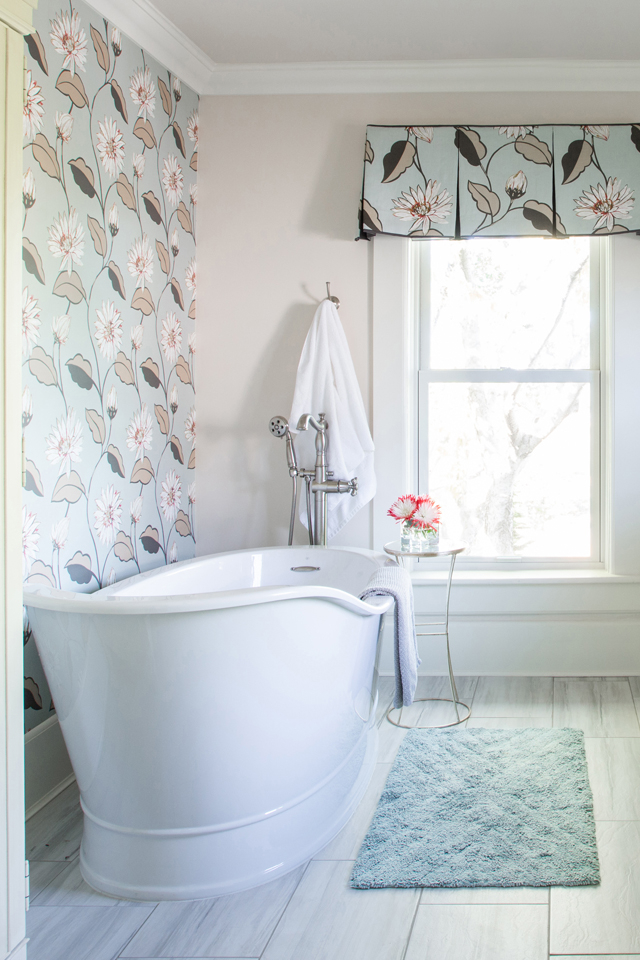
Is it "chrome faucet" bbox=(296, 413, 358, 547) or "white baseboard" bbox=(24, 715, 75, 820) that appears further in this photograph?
"chrome faucet" bbox=(296, 413, 358, 547)

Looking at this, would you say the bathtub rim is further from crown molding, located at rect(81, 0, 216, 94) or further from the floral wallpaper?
crown molding, located at rect(81, 0, 216, 94)

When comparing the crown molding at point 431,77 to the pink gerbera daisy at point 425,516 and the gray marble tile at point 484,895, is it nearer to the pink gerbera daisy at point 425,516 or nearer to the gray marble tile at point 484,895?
the pink gerbera daisy at point 425,516

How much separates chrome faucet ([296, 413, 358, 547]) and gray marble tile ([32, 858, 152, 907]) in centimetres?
152

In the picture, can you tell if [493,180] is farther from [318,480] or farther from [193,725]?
[193,725]

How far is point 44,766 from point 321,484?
1.41 m

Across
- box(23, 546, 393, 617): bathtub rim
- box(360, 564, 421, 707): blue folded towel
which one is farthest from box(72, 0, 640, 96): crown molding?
box(23, 546, 393, 617): bathtub rim

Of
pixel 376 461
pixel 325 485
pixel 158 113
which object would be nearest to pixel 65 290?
pixel 158 113

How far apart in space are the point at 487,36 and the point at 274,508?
80.1 inches

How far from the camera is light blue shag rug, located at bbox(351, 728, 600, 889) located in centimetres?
173

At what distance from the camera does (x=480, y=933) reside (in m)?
1.53

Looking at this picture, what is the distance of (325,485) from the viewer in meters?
2.96

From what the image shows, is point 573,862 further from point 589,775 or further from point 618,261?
point 618,261

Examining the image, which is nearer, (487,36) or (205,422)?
(487,36)

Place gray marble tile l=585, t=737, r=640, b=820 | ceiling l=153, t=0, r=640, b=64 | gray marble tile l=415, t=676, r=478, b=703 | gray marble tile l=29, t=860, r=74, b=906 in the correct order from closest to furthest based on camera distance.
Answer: gray marble tile l=29, t=860, r=74, b=906
gray marble tile l=585, t=737, r=640, b=820
ceiling l=153, t=0, r=640, b=64
gray marble tile l=415, t=676, r=478, b=703
